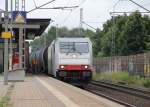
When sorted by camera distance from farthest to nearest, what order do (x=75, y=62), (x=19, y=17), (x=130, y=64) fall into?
(x=130, y=64) < (x=75, y=62) < (x=19, y=17)

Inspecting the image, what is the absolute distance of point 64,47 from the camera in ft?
110

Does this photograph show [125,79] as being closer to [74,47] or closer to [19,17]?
[74,47]

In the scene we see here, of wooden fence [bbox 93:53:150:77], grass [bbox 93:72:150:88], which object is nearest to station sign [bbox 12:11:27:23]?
grass [bbox 93:72:150:88]

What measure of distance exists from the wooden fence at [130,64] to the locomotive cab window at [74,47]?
933 centimetres

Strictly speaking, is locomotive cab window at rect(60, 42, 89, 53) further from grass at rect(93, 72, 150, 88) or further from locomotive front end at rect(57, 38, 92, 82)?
grass at rect(93, 72, 150, 88)

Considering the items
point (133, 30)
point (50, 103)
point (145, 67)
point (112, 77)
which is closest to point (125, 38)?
point (133, 30)

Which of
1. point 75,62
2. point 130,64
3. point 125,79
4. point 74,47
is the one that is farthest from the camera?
point 130,64

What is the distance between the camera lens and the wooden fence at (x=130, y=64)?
4216cm

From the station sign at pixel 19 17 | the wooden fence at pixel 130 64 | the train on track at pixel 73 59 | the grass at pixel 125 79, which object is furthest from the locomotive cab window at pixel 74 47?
the wooden fence at pixel 130 64

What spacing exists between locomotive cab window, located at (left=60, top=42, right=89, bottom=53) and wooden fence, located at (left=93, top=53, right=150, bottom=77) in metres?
9.33

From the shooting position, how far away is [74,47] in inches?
1315

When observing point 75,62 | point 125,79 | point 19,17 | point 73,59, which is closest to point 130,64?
point 125,79

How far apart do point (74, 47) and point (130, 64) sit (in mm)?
14684

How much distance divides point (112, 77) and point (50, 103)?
102 feet
